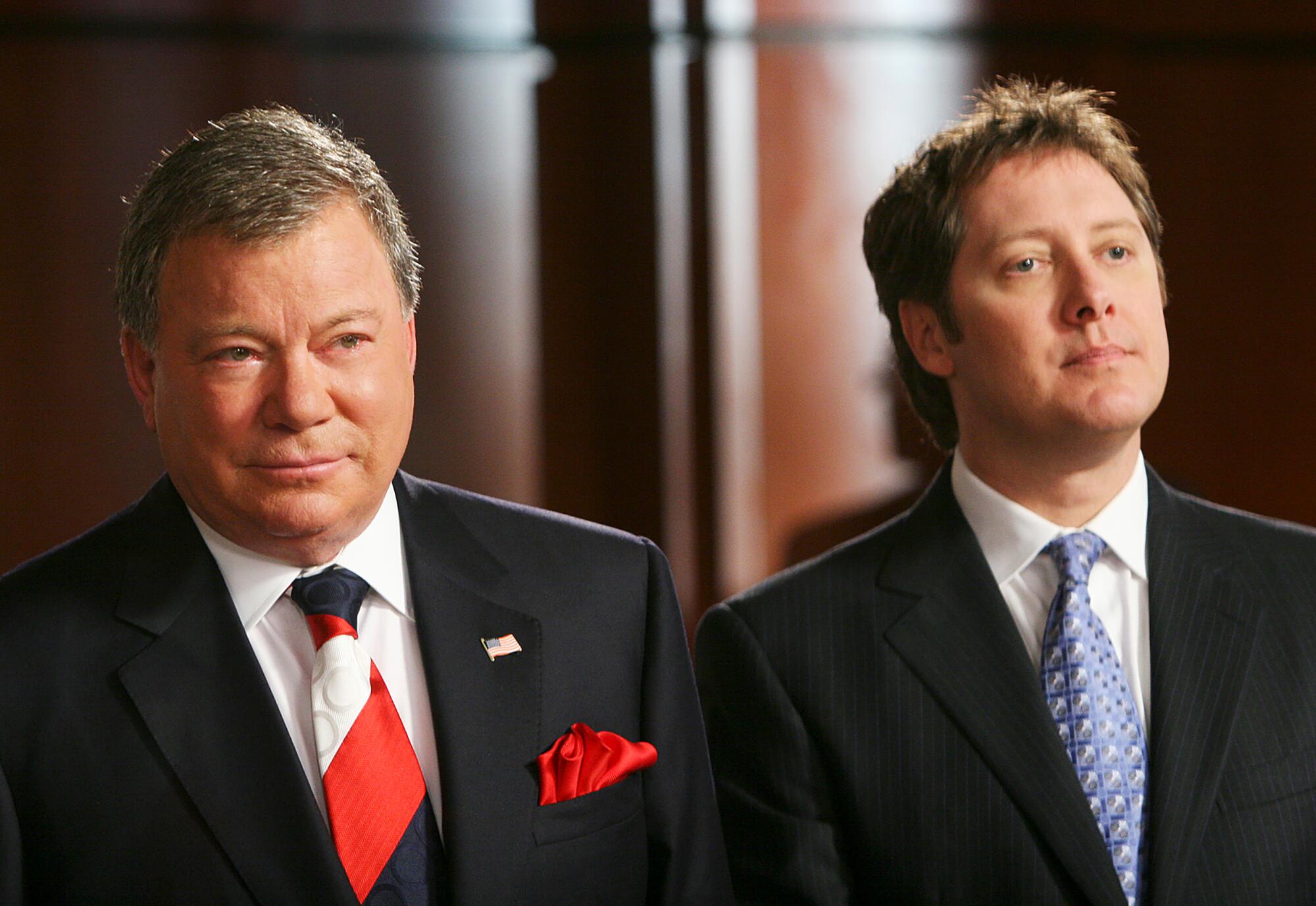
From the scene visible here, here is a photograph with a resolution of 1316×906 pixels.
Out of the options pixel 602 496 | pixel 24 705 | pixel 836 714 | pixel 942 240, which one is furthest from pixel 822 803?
pixel 602 496

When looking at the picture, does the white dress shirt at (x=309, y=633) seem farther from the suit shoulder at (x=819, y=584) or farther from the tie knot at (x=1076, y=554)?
the tie knot at (x=1076, y=554)

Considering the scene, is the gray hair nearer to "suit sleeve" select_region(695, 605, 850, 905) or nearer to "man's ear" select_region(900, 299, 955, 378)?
A: "suit sleeve" select_region(695, 605, 850, 905)

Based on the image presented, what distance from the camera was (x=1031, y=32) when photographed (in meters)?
3.28

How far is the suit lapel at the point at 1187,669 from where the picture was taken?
177 cm

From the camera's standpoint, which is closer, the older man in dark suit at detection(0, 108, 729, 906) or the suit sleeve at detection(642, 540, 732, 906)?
the older man in dark suit at detection(0, 108, 729, 906)

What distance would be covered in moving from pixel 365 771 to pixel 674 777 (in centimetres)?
42

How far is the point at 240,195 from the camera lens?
5.09 ft

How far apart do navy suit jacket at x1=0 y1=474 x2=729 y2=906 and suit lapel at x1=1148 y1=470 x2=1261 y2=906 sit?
0.57 meters

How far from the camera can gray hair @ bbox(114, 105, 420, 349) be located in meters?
1.55

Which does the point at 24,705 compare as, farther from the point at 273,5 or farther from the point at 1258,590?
the point at 273,5

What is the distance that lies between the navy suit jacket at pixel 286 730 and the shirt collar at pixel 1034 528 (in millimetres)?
470

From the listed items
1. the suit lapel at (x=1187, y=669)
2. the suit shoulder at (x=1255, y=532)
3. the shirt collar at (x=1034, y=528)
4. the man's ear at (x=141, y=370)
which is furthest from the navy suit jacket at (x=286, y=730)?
the suit shoulder at (x=1255, y=532)

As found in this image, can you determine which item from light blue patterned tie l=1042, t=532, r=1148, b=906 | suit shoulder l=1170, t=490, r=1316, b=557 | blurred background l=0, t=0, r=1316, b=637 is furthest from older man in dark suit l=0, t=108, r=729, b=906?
blurred background l=0, t=0, r=1316, b=637

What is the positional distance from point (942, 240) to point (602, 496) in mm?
1483
